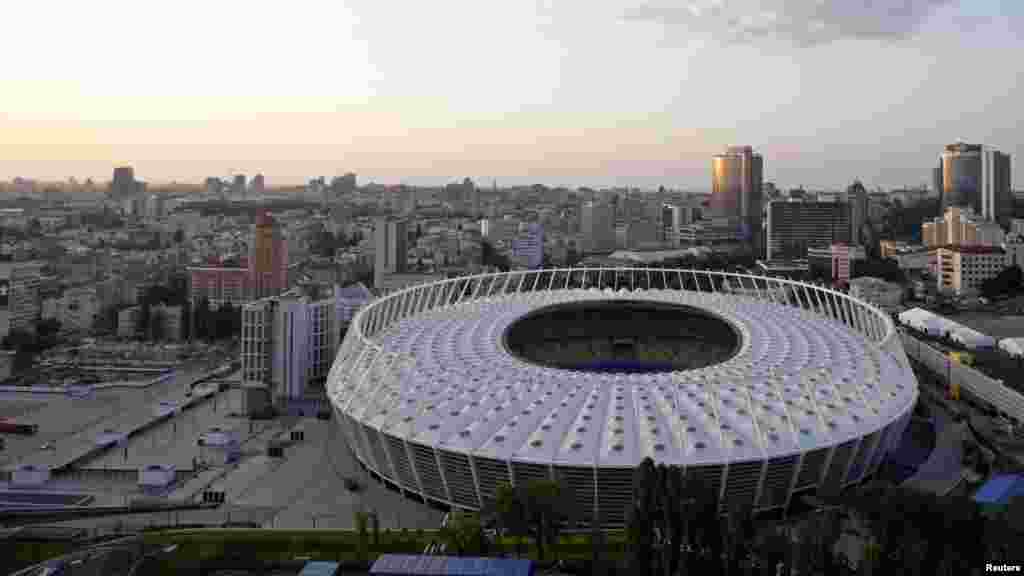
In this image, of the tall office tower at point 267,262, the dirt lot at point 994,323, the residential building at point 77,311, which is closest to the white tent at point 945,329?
the dirt lot at point 994,323

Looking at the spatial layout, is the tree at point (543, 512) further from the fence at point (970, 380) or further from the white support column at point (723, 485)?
the fence at point (970, 380)

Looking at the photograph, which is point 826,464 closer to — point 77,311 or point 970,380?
point 970,380

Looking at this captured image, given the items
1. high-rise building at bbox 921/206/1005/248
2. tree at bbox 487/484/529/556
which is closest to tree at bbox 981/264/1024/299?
high-rise building at bbox 921/206/1005/248

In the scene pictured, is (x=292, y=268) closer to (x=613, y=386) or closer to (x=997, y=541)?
(x=613, y=386)

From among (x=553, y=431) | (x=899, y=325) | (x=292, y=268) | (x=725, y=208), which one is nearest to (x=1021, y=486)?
(x=553, y=431)

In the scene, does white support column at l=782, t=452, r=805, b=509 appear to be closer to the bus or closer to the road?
the road

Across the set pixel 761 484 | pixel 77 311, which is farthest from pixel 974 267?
pixel 77 311
